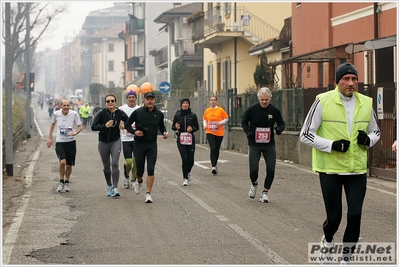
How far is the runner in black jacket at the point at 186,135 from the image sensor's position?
16469mm

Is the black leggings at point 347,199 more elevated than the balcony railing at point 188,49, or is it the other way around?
the balcony railing at point 188,49

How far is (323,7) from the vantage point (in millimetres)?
27688

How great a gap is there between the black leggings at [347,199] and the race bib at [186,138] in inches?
347

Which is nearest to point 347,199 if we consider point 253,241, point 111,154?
point 253,241

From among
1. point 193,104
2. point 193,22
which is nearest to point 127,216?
point 193,104

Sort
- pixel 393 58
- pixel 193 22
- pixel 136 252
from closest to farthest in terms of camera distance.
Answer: pixel 136 252, pixel 393 58, pixel 193 22

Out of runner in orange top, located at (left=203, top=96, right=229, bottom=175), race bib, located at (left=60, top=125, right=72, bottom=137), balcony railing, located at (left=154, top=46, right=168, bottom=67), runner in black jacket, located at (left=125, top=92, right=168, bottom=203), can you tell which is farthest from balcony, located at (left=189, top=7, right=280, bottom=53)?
runner in black jacket, located at (left=125, top=92, right=168, bottom=203)

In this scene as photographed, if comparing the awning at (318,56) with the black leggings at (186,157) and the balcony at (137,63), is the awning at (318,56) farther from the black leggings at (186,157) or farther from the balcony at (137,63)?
the balcony at (137,63)

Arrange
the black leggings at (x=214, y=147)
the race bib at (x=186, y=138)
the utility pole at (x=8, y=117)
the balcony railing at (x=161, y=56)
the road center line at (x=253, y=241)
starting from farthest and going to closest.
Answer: the balcony railing at (x=161, y=56) < the utility pole at (x=8, y=117) < the black leggings at (x=214, y=147) < the race bib at (x=186, y=138) < the road center line at (x=253, y=241)

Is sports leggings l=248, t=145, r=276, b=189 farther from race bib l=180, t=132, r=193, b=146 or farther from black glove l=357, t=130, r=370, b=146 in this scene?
black glove l=357, t=130, r=370, b=146

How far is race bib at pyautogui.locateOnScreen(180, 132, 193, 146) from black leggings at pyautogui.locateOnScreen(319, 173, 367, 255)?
8.80 m

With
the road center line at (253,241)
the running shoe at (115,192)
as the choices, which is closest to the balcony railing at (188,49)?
the running shoe at (115,192)

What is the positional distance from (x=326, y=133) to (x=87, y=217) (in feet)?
16.4

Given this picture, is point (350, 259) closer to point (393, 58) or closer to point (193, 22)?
point (393, 58)
